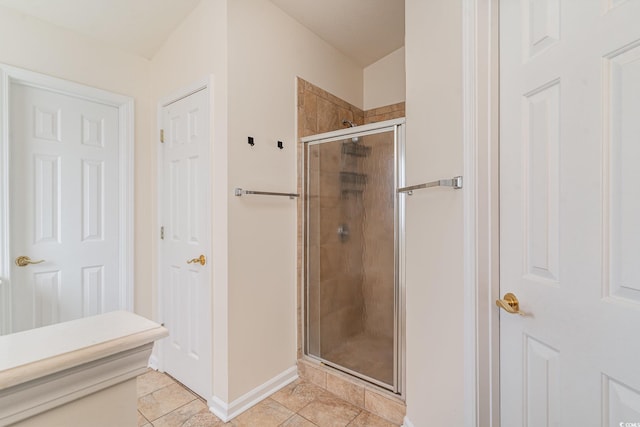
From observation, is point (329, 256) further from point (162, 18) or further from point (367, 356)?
point (162, 18)

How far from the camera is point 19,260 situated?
5.98 feet

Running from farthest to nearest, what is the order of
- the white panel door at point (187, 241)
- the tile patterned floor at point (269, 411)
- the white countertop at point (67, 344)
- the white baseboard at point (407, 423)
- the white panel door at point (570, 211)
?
the white panel door at point (187, 241) < the tile patterned floor at point (269, 411) < the white baseboard at point (407, 423) < the white panel door at point (570, 211) < the white countertop at point (67, 344)

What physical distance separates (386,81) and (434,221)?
201cm

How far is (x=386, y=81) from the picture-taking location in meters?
2.84

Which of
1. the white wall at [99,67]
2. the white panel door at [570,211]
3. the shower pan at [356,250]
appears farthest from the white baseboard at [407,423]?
the white wall at [99,67]

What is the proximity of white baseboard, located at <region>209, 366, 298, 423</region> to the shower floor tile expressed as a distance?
0.31 m

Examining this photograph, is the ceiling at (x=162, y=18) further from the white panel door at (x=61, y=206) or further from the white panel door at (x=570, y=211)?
the white panel door at (x=570, y=211)

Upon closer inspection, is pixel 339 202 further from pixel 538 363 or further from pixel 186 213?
pixel 538 363

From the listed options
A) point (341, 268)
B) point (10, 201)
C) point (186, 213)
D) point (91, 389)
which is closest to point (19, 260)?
point (10, 201)

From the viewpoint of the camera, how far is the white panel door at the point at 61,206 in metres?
1.83

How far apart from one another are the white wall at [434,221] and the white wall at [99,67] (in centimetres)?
206

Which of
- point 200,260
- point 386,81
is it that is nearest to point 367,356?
point 200,260

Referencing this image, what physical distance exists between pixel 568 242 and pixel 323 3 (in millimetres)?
2145

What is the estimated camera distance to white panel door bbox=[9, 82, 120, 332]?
1.83 metres
